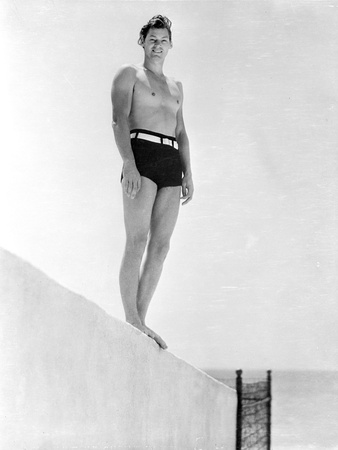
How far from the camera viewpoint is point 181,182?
3.56 meters

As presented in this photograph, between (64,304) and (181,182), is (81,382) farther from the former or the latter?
(181,182)

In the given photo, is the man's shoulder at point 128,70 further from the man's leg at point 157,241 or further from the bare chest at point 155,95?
the man's leg at point 157,241

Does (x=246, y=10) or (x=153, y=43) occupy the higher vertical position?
(x=246, y=10)

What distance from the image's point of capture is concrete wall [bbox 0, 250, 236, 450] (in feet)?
5.71

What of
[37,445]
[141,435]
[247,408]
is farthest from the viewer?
[247,408]

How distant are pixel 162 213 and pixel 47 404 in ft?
5.49

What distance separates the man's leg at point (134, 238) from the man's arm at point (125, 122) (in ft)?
0.22

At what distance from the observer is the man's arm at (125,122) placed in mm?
3238

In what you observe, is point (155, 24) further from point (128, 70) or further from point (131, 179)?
point (131, 179)

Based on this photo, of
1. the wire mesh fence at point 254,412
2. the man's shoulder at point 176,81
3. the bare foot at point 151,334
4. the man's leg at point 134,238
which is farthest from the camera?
the wire mesh fence at point 254,412

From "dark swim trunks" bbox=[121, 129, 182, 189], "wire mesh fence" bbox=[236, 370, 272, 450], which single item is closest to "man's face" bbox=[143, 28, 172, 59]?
"dark swim trunks" bbox=[121, 129, 182, 189]

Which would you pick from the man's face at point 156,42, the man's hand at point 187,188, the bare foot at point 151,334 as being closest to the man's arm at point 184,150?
the man's hand at point 187,188

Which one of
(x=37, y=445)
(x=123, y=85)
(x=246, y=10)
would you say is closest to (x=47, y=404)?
(x=37, y=445)

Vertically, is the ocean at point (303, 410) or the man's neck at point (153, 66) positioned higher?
the man's neck at point (153, 66)
